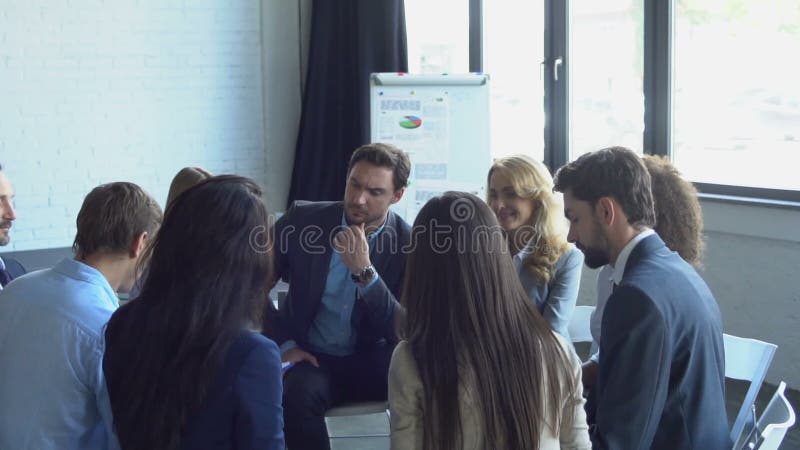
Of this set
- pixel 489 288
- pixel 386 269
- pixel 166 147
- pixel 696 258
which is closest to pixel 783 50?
pixel 696 258

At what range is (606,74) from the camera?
498 centimetres

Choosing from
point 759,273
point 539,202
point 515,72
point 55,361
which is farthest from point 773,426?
point 515,72

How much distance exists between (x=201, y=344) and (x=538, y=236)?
60.2 inches

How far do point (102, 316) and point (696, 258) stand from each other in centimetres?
156

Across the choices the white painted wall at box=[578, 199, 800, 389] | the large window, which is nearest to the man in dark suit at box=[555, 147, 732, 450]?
the white painted wall at box=[578, 199, 800, 389]

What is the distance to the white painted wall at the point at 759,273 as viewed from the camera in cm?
384

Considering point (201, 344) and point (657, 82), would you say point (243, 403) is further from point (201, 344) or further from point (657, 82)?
point (657, 82)

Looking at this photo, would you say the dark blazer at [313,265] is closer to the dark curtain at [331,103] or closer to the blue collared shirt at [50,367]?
the blue collared shirt at [50,367]

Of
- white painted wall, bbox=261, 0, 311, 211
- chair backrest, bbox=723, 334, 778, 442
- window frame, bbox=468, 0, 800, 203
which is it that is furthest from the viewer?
white painted wall, bbox=261, 0, 311, 211

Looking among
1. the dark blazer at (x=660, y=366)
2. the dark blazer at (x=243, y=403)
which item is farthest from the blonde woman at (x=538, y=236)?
the dark blazer at (x=243, y=403)

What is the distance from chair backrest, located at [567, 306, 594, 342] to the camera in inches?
112

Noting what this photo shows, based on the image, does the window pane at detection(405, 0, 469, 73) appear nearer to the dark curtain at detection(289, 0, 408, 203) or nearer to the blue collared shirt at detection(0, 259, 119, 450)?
the dark curtain at detection(289, 0, 408, 203)

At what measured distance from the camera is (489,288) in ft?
5.22

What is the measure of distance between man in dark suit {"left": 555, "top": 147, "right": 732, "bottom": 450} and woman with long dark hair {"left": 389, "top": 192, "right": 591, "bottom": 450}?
0.11 m
